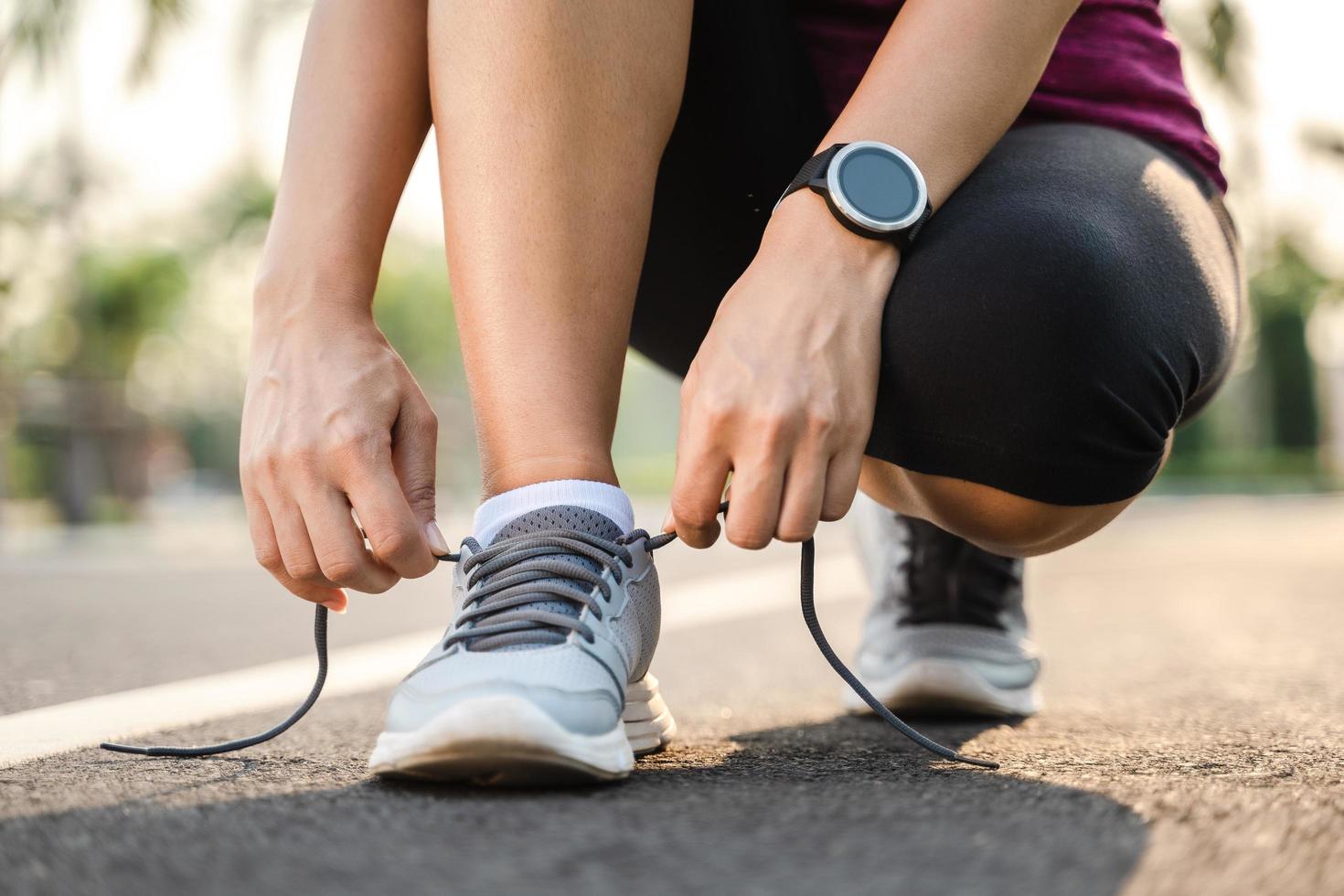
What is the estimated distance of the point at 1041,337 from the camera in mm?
810

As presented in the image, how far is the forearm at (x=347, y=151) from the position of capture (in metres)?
0.95

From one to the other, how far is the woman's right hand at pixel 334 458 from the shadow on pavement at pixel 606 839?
0.49ft

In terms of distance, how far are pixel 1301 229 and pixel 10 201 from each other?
20.1 m

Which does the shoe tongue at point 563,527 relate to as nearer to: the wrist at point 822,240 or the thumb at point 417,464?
the thumb at point 417,464

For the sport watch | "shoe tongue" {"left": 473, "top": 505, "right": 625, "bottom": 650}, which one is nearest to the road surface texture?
"shoe tongue" {"left": 473, "top": 505, "right": 625, "bottom": 650}

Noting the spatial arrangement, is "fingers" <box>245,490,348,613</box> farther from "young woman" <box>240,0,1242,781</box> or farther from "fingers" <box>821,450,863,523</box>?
"fingers" <box>821,450,863,523</box>

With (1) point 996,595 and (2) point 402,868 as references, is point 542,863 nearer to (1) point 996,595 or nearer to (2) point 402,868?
(2) point 402,868

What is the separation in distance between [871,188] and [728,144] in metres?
0.33

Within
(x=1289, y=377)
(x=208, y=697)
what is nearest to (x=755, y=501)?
(x=208, y=697)

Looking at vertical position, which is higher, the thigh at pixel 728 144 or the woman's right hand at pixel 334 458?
the thigh at pixel 728 144

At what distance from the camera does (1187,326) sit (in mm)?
900

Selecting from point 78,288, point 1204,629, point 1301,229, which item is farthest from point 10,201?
point 1301,229

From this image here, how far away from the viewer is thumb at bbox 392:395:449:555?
0.89 meters

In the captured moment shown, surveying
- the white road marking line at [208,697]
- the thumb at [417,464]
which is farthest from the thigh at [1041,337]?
the white road marking line at [208,697]
